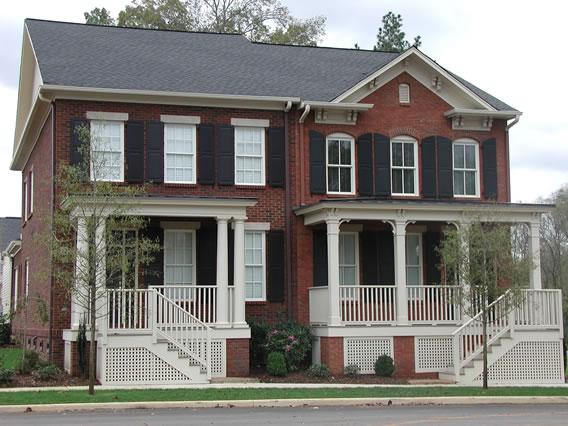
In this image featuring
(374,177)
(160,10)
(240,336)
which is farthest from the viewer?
(160,10)

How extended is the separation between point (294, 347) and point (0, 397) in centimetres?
806

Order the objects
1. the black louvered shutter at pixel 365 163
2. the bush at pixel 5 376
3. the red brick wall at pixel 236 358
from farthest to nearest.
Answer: the black louvered shutter at pixel 365 163, the red brick wall at pixel 236 358, the bush at pixel 5 376

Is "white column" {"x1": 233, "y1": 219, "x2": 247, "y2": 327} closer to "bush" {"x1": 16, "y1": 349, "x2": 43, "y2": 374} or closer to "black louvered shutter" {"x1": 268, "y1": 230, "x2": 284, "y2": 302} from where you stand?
"black louvered shutter" {"x1": 268, "y1": 230, "x2": 284, "y2": 302}

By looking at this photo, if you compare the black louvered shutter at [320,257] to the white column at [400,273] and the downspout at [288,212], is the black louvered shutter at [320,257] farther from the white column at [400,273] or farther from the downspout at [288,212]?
the white column at [400,273]

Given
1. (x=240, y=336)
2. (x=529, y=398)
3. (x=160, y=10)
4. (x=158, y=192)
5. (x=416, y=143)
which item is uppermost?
(x=160, y=10)

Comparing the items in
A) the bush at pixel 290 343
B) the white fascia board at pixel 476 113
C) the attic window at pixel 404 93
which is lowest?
the bush at pixel 290 343

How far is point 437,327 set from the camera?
22.8m

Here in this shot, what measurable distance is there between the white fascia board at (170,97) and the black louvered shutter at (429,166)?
14.3 feet

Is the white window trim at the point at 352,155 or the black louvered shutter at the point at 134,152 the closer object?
the black louvered shutter at the point at 134,152

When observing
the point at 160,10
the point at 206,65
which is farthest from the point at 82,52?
the point at 160,10

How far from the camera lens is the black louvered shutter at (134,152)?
76.3 ft

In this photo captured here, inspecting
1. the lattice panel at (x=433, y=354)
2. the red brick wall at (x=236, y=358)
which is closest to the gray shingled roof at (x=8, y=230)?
the red brick wall at (x=236, y=358)

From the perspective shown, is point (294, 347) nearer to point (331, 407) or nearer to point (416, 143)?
point (331, 407)

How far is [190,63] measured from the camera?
1040 inches
